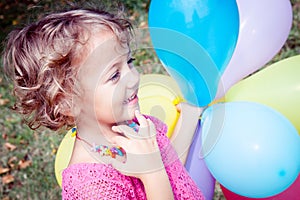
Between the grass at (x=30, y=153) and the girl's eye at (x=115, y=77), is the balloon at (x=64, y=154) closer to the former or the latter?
the girl's eye at (x=115, y=77)

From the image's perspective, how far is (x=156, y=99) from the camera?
1842 millimetres

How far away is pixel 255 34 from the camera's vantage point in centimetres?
174

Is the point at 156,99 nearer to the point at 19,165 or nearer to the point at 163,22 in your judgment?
the point at 163,22

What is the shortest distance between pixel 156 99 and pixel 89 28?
0.49 m

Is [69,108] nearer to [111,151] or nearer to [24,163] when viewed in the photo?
[111,151]

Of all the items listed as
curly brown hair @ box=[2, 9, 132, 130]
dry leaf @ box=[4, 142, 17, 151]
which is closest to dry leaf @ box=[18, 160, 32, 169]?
dry leaf @ box=[4, 142, 17, 151]

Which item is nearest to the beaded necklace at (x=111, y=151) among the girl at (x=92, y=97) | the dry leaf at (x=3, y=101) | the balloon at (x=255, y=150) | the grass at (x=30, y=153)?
the girl at (x=92, y=97)

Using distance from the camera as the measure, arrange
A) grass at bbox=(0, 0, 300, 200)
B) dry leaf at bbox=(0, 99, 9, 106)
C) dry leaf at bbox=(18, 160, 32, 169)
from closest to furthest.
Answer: grass at bbox=(0, 0, 300, 200) < dry leaf at bbox=(18, 160, 32, 169) < dry leaf at bbox=(0, 99, 9, 106)

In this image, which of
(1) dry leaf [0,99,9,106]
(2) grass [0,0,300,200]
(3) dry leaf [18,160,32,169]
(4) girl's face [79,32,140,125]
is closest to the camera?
(4) girl's face [79,32,140,125]

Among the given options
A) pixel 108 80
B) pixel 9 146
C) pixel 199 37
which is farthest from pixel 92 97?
pixel 9 146

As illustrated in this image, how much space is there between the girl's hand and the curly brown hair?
161 mm

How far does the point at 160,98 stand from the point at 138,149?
1.45 ft

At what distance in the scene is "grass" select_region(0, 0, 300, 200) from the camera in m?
2.62

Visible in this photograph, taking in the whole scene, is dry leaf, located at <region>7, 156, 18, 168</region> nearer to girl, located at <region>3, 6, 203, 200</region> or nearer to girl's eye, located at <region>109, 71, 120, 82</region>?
girl, located at <region>3, 6, 203, 200</region>
